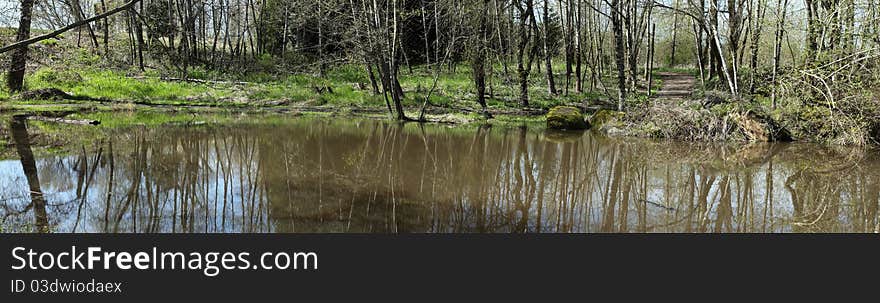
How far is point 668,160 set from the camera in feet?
41.0

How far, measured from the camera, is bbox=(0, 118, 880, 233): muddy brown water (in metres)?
6.79

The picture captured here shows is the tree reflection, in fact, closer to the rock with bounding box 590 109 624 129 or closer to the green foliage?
the green foliage

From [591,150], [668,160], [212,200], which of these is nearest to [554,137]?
[591,150]

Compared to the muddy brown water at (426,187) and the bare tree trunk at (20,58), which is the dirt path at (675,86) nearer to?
the muddy brown water at (426,187)

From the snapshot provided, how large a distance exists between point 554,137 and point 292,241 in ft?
40.0

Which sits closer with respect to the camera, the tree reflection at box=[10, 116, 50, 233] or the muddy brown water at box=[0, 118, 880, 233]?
the tree reflection at box=[10, 116, 50, 233]

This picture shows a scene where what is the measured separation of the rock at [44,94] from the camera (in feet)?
72.8

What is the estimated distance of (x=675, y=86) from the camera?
37594 millimetres

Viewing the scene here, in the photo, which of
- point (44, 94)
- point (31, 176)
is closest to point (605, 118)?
point (31, 176)

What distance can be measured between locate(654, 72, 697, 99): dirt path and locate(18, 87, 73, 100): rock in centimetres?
2539

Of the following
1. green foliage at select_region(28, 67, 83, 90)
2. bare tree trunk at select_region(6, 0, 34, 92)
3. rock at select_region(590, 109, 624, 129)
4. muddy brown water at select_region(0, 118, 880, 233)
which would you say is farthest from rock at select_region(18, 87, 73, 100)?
rock at select_region(590, 109, 624, 129)

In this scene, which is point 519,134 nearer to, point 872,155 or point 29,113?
point 872,155

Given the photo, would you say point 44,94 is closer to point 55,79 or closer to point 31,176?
point 55,79

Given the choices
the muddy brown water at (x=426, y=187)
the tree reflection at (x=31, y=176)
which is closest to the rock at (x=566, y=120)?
the muddy brown water at (x=426, y=187)
